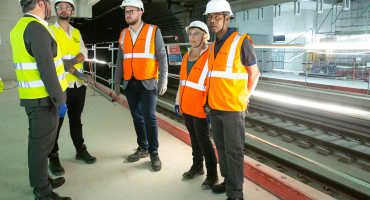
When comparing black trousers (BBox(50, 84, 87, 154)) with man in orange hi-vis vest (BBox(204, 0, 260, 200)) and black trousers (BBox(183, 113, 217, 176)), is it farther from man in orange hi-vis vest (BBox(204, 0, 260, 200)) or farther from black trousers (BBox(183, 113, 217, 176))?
man in orange hi-vis vest (BBox(204, 0, 260, 200))

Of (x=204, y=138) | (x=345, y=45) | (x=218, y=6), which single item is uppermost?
(x=218, y=6)

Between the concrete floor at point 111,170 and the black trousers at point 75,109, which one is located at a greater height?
the black trousers at point 75,109

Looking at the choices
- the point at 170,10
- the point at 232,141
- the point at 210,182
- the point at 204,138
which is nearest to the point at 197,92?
the point at 204,138

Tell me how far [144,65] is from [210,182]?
1.34 metres

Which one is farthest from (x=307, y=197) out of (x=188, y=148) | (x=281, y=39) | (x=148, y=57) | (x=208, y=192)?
(x=281, y=39)

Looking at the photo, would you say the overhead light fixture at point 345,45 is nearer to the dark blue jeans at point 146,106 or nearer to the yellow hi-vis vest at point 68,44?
the dark blue jeans at point 146,106

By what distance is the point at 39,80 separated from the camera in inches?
79.7

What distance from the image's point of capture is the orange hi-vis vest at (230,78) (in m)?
1.95

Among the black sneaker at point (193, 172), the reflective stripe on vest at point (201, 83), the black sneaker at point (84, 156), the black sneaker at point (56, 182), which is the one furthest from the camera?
the black sneaker at point (84, 156)

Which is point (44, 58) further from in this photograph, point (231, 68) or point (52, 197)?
point (231, 68)

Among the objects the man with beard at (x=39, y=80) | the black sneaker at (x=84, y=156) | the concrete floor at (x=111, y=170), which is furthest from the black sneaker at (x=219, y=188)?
the black sneaker at (x=84, y=156)

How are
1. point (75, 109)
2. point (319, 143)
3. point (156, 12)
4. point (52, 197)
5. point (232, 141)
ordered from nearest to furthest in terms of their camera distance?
1. point (232, 141)
2. point (52, 197)
3. point (75, 109)
4. point (319, 143)
5. point (156, 12)

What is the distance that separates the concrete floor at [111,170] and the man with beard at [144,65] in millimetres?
256

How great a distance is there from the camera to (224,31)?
208 centimetres
